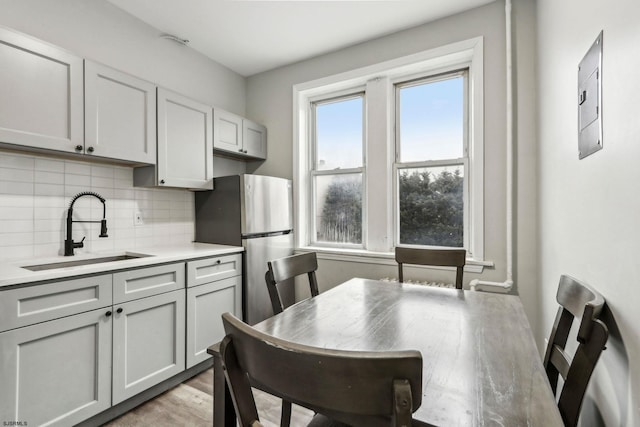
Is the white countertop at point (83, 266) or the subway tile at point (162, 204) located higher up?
the subway tile at point (162, 204)

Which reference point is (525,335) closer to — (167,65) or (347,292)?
(347,292)

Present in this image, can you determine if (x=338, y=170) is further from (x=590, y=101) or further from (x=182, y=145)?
(x=590, y=101)

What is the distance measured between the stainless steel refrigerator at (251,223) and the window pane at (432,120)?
128 centimetres

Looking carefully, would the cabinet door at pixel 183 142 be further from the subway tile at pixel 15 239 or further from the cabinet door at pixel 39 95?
the subway tile at pixel 15 239

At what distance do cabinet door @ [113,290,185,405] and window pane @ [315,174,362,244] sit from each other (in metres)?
1.61

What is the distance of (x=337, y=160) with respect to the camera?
3221mm

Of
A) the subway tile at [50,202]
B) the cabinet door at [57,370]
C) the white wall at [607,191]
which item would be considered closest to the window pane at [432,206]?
the white wall at [607,191]

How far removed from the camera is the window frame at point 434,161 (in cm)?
254

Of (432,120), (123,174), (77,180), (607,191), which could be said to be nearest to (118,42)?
(123,174)

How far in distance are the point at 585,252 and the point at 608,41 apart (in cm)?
78

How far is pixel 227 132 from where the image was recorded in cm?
292

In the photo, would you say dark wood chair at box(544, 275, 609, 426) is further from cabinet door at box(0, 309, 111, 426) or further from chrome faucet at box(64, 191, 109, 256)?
chrome faucet at box(64, 191, 109, 256)

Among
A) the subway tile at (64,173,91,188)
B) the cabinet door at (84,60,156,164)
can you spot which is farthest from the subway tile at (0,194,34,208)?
the cabinet door at (84,60,156,164)

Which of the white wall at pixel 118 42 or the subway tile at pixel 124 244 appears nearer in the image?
the white wall at pixel 118 42
